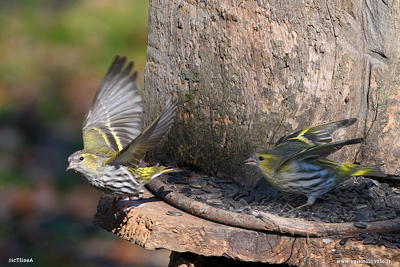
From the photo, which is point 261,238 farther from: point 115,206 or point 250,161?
point 115,206

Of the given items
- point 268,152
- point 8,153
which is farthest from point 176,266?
point 8,153

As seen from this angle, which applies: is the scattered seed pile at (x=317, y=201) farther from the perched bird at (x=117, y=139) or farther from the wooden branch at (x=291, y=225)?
the perched bird at (x=117, y=139)

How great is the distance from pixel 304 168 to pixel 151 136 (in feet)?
3.81

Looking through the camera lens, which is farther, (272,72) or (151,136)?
(272,72)

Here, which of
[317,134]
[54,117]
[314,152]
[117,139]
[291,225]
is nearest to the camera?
[291,225]

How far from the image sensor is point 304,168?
355 cm

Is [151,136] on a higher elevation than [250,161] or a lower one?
higher

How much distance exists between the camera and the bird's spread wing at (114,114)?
4.00 meters

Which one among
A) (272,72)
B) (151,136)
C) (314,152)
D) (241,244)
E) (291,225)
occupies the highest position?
(272,72)

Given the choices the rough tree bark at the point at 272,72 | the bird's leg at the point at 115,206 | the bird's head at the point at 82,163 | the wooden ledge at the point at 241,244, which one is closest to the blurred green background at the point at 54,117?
the bird's leg at the point at 115,206

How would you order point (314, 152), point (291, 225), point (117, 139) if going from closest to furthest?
point (291, 225), point (314, 152), point (117, 139)

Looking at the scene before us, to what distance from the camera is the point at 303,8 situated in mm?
3561

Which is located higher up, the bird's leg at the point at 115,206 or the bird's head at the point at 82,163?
the bird's head at the point at 82,163

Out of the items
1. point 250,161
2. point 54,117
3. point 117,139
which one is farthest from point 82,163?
point 54,117
